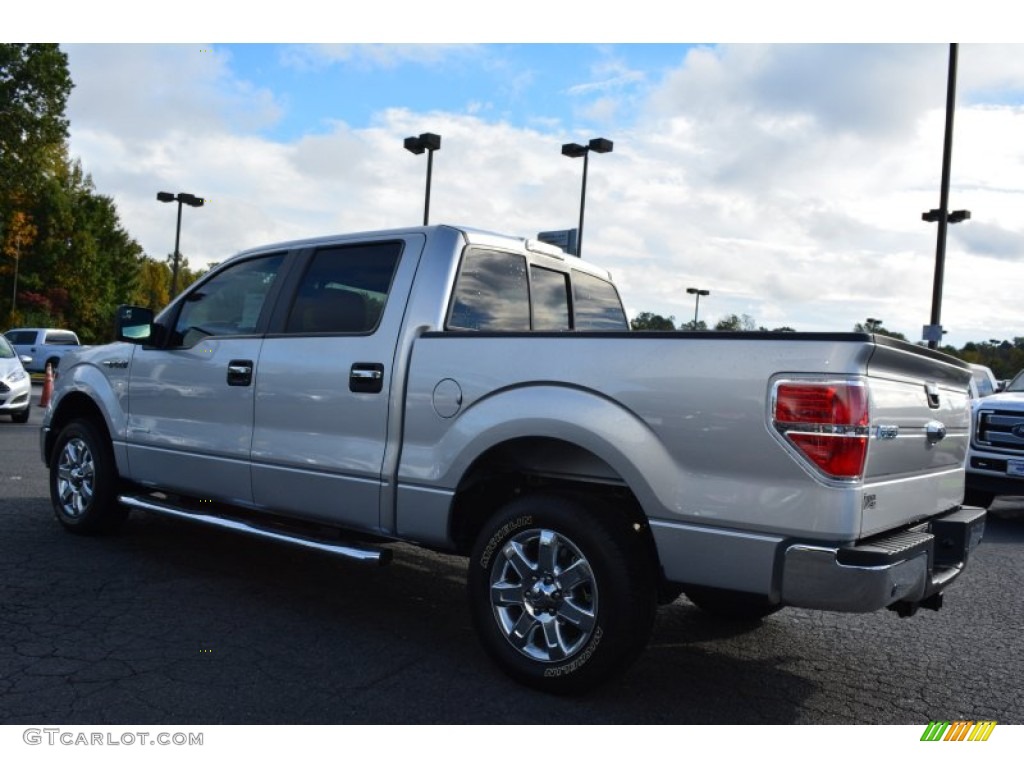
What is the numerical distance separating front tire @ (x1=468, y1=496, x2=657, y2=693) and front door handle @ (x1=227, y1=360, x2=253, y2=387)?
1848mm

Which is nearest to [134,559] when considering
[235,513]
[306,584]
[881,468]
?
[235,513]

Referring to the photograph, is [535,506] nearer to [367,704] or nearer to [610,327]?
[367,704]

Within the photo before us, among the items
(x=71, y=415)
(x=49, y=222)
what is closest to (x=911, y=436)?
(x=71, y=415)

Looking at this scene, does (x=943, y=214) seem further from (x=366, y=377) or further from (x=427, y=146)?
(x=366, y=377)

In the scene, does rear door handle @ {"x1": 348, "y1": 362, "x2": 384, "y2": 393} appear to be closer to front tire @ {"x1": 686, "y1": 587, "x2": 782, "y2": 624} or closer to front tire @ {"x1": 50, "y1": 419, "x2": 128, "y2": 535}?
front tire @ {"x1": 686, "y1": 587, "x2": 782, "y2": 624}

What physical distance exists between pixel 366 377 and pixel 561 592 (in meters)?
1.48

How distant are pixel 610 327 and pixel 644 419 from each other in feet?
Answer: 7.91

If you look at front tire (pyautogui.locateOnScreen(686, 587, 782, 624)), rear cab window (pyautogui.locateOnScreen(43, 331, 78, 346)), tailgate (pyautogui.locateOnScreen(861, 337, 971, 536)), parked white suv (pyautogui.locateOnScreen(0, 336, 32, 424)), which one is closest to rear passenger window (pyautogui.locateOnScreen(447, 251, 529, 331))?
front tire (pyautogui.locateOnScreen(686, 587, 782, 624))

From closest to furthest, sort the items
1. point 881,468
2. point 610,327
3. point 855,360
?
1. point 855,360
2. point 881,468
3. point 610,327

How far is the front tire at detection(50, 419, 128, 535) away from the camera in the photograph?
19.8ft

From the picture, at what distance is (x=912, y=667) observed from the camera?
173 inches

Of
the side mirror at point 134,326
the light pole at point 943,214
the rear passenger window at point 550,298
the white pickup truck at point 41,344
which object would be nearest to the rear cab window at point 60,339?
the white pickup truck at point 41,344

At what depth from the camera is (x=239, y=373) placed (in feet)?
16.7

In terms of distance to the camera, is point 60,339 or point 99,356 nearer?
point 99,356
